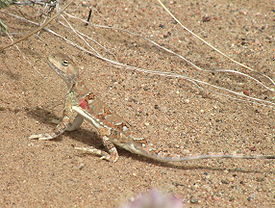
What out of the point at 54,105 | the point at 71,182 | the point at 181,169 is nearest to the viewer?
the point at 71,182

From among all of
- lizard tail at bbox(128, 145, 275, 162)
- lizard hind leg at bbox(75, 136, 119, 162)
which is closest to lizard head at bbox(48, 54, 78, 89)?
lizard hind leg at bbox(75, 136, 119, 162)

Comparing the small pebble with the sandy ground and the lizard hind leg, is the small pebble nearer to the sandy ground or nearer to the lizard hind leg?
the sandy ground

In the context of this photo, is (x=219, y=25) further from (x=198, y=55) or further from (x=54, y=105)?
(x=54, y=105)

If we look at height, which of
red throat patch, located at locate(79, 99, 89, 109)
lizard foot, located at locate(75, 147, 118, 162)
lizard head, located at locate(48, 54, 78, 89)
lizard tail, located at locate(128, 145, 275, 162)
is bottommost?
lizard foot, located at locate(75, 147, 118, 162)

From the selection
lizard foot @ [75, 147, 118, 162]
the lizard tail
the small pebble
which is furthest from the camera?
lizard foot @ [75, 147, 118, 162]

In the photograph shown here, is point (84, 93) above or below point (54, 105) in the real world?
above

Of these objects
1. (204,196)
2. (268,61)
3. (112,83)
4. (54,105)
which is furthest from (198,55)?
(204,196)

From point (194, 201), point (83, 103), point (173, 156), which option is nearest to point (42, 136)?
Answer: point (83, 103)
